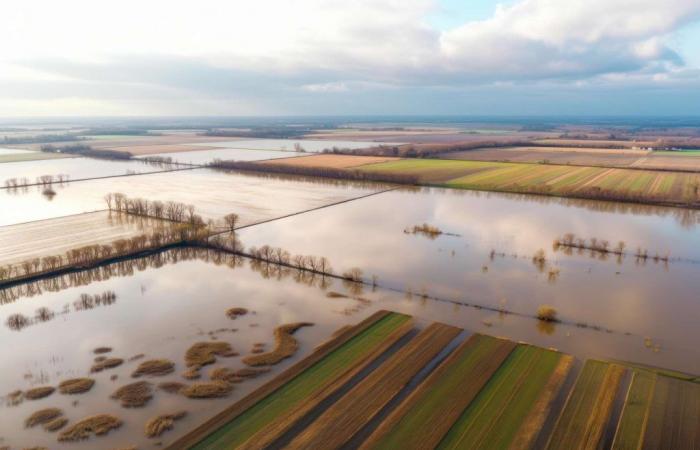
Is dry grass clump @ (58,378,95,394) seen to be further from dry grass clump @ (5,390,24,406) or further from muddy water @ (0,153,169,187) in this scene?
muddy water @ (0,153,169,187)

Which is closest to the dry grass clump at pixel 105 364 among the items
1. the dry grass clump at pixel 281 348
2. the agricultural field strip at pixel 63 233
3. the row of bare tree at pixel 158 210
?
the dry grass clump at pixel 281 348

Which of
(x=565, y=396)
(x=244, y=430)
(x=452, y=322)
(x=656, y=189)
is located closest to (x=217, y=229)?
(x=452, y=322)

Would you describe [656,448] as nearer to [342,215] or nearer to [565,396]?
[565,396]

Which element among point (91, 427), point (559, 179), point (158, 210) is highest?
point (559, 179)

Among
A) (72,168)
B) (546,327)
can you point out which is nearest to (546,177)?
(546,327)

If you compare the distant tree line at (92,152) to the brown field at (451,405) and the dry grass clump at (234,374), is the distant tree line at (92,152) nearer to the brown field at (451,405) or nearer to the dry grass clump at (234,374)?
the dry grass clump at (234,374)

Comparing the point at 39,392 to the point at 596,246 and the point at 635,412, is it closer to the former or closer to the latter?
the point at 635,412

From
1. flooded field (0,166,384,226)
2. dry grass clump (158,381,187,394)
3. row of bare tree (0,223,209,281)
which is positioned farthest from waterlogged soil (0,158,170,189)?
dry grass clump (158,381,187,394)
